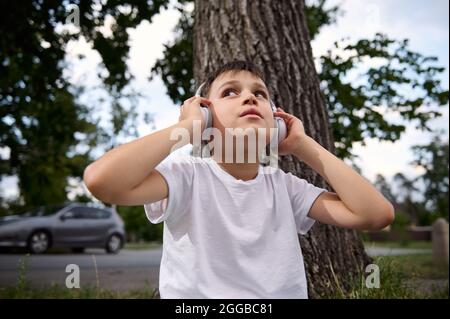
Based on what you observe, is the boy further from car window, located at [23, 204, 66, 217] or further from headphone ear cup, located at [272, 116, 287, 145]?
car window, located at [23, 204, 66, 217]

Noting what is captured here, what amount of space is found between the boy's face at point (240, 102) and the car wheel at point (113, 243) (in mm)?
12062

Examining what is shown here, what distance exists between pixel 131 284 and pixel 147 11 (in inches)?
145

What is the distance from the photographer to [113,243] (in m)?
13.3

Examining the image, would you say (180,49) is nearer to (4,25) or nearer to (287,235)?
(4,25)

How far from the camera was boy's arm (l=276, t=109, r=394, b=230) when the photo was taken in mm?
1625

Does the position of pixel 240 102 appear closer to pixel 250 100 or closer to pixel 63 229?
pixel 250 100

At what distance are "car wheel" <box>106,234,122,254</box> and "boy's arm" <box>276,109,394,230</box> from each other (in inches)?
474

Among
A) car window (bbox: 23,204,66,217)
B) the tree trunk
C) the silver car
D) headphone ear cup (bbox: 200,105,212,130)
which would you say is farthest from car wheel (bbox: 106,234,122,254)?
headphone ear cup (bbox: 200,105,212,130)

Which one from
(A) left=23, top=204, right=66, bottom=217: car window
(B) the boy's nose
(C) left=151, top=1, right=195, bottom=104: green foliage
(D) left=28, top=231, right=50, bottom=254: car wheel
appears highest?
(C) left=151, top=1, right=195, bottom=104: green foliage

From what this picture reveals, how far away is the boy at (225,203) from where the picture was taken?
1.43m

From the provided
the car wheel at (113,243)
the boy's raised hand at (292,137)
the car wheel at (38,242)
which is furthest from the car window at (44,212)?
the boy's raised hand at (292,137)

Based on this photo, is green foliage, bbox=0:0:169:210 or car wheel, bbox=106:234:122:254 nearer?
green foliage, bbox=0:0:169:210

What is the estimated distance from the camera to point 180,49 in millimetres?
6203
